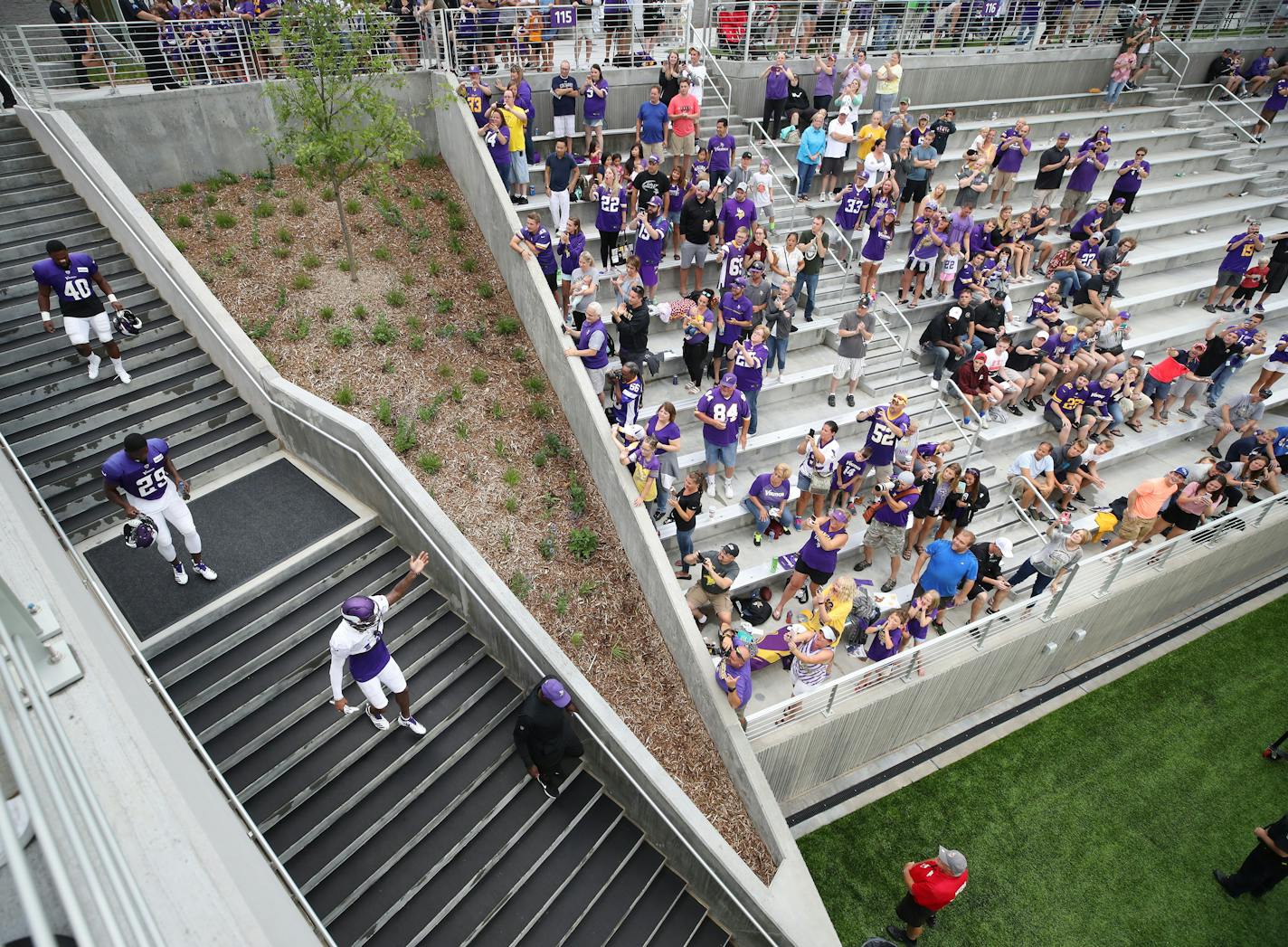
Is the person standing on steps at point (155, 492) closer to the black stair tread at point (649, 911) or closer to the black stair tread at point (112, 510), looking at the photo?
the black stair tread at point (112, 510)

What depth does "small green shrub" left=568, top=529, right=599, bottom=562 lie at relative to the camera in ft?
32.0

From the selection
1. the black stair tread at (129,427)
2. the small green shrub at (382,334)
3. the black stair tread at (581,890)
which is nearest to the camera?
the black stair tread at (581,890)

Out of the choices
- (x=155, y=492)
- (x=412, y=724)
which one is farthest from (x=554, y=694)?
(x=155, y=492)

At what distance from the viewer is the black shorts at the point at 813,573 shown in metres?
9.52

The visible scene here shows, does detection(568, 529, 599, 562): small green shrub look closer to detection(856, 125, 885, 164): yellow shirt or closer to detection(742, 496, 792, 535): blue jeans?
detection(742, 496, 792, 535): blue jeans

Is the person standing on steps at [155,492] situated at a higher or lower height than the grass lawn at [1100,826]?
higher

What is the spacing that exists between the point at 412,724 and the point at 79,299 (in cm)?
649

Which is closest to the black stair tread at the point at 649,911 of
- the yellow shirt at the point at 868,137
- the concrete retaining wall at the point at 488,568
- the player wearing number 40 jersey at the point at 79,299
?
the concrete retaining wall at the point at 488,568

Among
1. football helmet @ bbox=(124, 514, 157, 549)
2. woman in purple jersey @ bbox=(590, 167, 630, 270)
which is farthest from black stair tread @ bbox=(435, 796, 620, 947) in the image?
woman in purple jersey @ bbox=(590, 167, 630, 270)

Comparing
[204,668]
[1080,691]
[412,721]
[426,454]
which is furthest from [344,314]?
[1080,691]

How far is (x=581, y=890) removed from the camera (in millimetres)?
7480

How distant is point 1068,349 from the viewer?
13.2 meters

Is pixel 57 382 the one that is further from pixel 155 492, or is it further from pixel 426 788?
pixel 426 788

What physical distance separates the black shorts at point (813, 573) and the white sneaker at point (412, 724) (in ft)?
15.9
